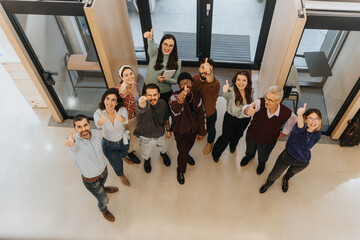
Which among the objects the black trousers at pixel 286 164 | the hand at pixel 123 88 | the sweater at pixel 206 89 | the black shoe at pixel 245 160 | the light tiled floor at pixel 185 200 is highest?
the hand at pixel 123 88

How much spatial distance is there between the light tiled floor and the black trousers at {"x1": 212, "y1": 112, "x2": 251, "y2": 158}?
0.78 ft

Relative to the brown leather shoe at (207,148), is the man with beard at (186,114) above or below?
above

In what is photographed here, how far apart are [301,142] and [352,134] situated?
140 centimetres

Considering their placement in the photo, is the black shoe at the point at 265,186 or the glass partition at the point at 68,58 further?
the glass partition at the point at 68,58

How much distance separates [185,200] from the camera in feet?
11.9

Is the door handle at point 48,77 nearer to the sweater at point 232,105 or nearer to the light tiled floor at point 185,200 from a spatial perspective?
the light tiled floor at point 185,200

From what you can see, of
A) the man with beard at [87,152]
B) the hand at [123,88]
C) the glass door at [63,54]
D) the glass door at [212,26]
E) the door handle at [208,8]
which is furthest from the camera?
the glass door at [212,26]

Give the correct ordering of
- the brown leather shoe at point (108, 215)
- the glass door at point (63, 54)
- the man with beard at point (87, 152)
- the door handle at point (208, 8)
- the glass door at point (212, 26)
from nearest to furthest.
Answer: the man with beard at point (87, 152) < the brown leather shoe at point (108, 215) < the glass door at point (63, 54) < the door handle at point (208, 8) < the glass door at point (212, 26)

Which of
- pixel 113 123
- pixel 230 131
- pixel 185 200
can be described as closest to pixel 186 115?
pixel 230 131

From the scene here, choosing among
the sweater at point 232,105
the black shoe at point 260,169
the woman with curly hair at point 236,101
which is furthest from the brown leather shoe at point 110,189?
the black shoe at point 260,169

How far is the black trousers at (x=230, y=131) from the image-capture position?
132 inches

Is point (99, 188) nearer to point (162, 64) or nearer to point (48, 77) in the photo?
point (162, 64)

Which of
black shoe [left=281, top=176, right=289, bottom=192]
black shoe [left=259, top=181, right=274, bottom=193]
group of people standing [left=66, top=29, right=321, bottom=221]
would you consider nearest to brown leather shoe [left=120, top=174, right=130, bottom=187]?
group of people standing [left=66, top=29, right=321, bottom=221]

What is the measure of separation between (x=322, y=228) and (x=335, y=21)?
2.26 m
